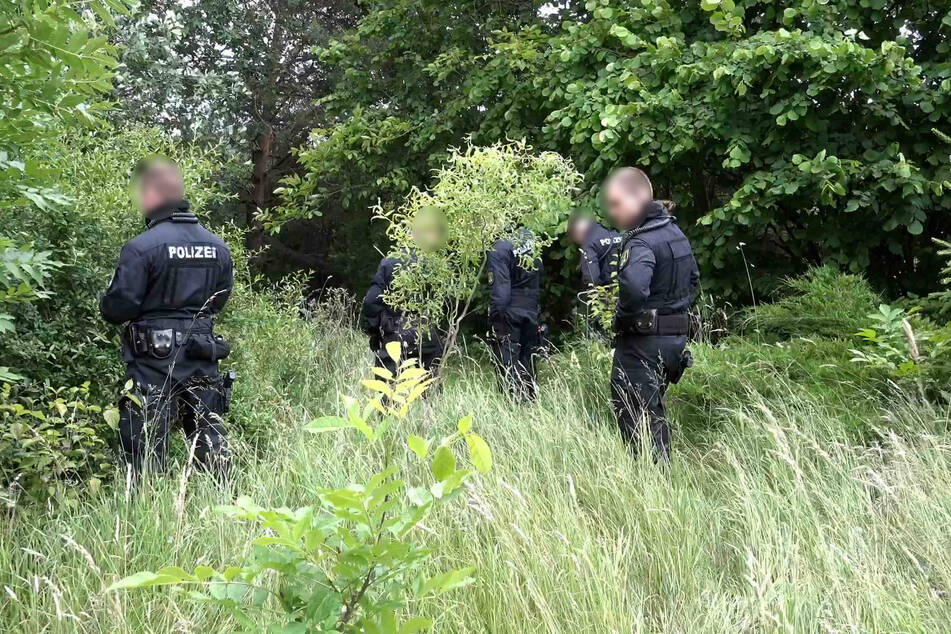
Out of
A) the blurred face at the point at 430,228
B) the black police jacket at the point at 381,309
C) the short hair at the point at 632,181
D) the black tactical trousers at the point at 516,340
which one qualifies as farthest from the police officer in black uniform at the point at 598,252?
the blurred face at the point at 430,228

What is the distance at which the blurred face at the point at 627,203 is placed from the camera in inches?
178

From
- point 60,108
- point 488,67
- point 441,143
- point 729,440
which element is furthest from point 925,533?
point 441,143

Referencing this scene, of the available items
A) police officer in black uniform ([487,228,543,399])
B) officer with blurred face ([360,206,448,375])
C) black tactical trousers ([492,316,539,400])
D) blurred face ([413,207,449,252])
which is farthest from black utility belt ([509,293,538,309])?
blurred face ([413,207,449,252])

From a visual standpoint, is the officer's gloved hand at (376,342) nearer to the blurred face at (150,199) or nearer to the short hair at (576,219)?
the short hair at (576,219)

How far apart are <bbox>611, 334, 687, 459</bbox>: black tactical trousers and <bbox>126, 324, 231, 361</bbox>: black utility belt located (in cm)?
228

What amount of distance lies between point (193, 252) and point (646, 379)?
2562mm

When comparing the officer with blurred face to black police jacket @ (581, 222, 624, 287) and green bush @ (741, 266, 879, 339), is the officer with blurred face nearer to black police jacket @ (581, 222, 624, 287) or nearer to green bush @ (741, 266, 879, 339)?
black police jacket @ (581, 222, 624, 287)

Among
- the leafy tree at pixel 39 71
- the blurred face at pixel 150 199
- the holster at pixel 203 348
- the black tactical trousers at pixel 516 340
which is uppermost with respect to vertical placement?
the leafy tree at pixel 39 71

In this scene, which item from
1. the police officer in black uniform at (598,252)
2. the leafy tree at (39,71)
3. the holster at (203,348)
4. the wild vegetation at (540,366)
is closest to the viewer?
the leafy tree at (39,71)

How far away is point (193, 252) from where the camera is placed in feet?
14.1

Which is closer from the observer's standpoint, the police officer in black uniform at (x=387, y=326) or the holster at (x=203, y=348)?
the holster at (x=203, y=348)

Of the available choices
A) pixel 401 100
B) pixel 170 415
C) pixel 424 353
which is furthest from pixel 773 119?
pixel 401 100

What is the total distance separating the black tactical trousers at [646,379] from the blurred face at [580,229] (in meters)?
2.94

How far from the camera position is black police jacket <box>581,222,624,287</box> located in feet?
22.5
